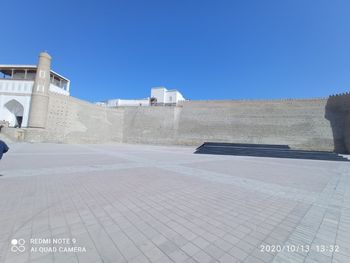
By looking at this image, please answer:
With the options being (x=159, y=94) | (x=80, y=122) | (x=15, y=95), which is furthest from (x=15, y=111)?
(x=159, y=94)

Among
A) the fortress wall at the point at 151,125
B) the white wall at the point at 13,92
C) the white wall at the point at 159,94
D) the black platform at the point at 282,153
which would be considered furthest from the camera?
the white wall at the point at 159,94

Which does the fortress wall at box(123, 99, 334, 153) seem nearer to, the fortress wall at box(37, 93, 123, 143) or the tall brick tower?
the fortress wall at box(37, 93, 123, 143)

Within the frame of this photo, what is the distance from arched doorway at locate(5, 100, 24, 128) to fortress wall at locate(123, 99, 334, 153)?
16.1m

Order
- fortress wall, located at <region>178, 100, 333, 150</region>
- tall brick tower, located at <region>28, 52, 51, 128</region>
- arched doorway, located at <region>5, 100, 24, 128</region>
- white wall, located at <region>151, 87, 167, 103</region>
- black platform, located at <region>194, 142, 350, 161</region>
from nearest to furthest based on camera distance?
1. black platform, located at <region>194, 142, 350, 161</region>
2. tall brick tower, located at <region>28, 52, 51, 128</region>
3. fortress wall, located at <region>178, 100, 333, 150</region>
4. arched doorway, located at <region>5, 100, 24, 128</region>
5. white wall, located at <region>151, 87, 167, 103</region>

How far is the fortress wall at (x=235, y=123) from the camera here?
2534 cm

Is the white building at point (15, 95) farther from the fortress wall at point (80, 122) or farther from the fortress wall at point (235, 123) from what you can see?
the fortress wall at point (235, 123)

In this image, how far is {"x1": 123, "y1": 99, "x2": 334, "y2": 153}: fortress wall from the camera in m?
25.3

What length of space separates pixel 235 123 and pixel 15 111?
114 ft

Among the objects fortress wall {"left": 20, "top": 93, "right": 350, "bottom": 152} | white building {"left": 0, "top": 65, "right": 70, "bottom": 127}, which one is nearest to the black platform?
fortress wall {"left": 20, "top": 93, "right": 350, "bottom": 152}

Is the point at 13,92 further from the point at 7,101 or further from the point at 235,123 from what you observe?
the point at 235,123

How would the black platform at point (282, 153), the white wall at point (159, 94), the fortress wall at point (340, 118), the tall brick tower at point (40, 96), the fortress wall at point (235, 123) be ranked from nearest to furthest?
the black platform at point (282, 153) → the tall brick tower at point (40, 96) → the fortress wall at point (340, 118) → the fortress wall at point (235, 123) → the white wall at point (159, 94)

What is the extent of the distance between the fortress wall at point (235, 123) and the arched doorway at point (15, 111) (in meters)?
16.1

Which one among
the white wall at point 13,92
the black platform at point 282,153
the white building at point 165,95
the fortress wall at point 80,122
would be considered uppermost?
the white building at point 165,95

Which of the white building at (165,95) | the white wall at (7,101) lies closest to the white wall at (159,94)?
the white building at (165,95)
